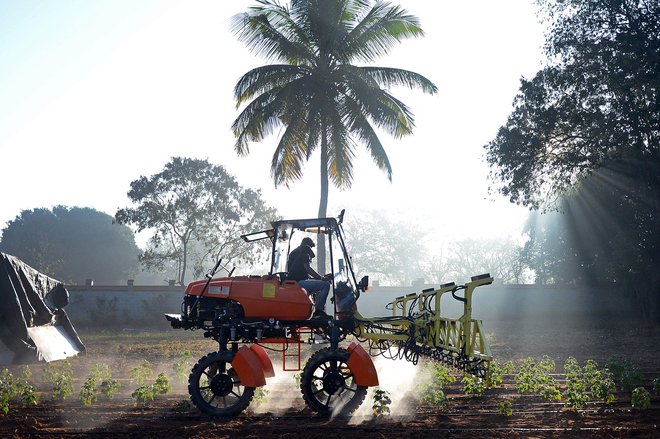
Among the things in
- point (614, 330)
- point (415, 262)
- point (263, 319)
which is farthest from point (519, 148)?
point (415, 262)

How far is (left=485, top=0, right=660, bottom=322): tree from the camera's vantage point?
25.7m

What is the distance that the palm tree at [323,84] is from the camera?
24.0 m

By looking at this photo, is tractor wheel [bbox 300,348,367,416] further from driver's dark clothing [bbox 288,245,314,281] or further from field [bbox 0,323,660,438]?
driver's dark clothing [bbox 288,245,314,281]

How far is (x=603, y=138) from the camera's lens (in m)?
27.8

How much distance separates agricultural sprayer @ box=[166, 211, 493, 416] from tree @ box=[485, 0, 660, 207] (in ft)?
64.4

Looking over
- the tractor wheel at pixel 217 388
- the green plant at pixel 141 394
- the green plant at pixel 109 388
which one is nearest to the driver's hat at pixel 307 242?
the tractor wheel at pixel 217 388

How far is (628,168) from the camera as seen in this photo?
29.5 meters

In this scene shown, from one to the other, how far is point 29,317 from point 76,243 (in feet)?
172

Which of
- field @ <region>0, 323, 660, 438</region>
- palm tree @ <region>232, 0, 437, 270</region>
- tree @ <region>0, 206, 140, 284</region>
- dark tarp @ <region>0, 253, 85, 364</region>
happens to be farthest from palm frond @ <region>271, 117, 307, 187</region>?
tree @ <region>0, 206, 140, 284</region>

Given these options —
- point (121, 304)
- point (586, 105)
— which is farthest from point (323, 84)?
point (121, 304)

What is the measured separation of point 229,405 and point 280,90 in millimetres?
16872

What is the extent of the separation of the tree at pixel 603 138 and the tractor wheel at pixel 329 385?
68.0ft

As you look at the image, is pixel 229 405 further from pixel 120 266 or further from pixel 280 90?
pixel 120 266

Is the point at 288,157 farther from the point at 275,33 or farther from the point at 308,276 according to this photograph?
the point at 308,276
